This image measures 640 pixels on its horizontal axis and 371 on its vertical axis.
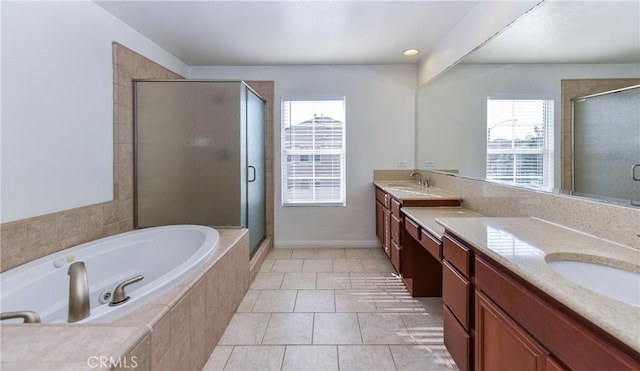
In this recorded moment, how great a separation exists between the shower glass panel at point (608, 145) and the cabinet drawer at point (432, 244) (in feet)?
2.50

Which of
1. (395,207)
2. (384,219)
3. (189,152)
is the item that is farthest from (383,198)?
(189,152)

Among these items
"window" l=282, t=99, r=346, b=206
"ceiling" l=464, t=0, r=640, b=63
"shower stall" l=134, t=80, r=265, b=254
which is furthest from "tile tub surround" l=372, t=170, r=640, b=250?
"shower stall" l=134, t=80, r=265, b=254

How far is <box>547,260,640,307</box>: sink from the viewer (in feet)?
3.43

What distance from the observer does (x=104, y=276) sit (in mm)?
2225

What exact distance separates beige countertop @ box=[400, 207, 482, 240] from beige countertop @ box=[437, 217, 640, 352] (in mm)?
260

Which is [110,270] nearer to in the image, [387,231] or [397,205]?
[397,205]

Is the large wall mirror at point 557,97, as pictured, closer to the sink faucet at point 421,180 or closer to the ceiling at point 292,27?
the ceiling at point 292,27

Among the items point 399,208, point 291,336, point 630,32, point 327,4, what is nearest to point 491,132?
point 399,208

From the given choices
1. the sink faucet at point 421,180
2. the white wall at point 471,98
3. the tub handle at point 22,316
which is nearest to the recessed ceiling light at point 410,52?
the white wall at point 471,98

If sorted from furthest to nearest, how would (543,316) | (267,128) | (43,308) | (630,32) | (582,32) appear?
(267,128) < (43,308) < (582,32) < (630,32) < (543,316)

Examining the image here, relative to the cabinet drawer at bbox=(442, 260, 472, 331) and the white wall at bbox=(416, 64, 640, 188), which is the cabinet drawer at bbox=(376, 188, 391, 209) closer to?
the white wall at bbox=(416, 64, 640, 188)

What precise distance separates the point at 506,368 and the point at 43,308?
237 centimetres

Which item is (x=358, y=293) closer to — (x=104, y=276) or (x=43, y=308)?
(x=104, y=276)

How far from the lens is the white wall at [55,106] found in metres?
1.77
